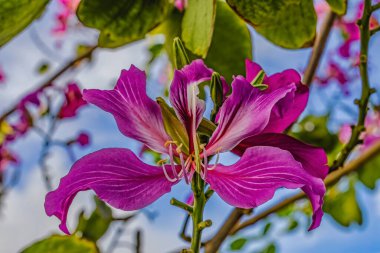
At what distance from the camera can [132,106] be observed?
32 cm

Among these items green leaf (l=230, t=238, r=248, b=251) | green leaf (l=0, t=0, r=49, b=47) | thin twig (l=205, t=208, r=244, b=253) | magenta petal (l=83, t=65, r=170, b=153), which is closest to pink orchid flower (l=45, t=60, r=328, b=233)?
magenta petal (l=83, t=65, r=170, b=153)

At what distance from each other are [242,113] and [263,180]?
36 mm

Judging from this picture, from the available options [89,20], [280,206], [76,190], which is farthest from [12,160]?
[76,190]

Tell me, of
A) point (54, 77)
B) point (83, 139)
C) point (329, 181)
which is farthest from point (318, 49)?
point (83, 139)

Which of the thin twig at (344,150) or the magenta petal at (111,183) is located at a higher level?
the magenta petal at (111,183)

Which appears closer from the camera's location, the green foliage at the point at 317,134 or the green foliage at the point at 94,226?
the green foliage at the point at 94,226

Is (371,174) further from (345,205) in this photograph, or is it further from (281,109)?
(281,109)

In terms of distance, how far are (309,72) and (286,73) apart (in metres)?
0.32

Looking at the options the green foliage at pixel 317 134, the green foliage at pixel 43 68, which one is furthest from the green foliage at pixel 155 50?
the green foliage at pixel 43 68

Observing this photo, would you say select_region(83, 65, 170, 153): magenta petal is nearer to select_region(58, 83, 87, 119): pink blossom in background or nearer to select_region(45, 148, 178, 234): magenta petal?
select_region(45, 148, 178, 234): magenta petal

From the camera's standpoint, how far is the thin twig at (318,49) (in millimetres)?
638

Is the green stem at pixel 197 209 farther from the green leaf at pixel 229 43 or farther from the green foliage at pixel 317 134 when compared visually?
the green foliage at pixel 317 134

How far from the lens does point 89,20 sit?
1.33 ft

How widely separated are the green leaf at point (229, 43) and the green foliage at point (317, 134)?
53cm
